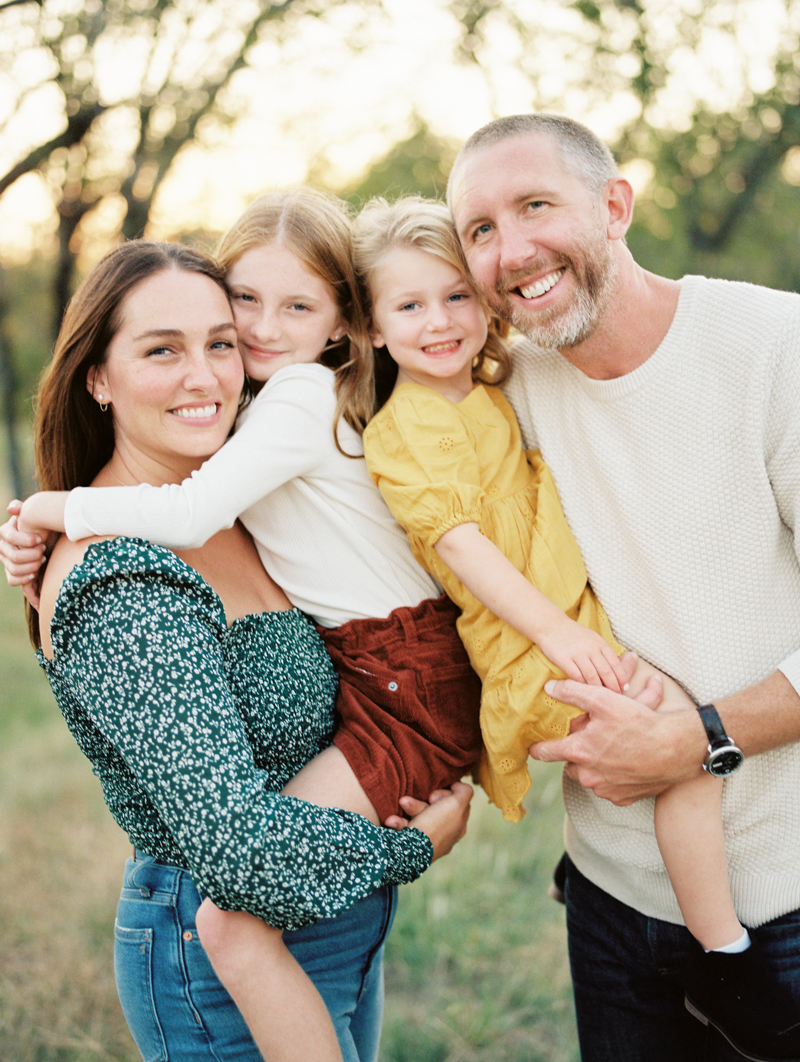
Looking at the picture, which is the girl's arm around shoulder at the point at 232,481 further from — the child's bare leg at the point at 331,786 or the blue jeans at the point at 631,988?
the blue jeans at the point at 631,988

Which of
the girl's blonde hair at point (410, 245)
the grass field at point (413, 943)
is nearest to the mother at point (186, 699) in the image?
the girl's blonde hair at point (410, 245)

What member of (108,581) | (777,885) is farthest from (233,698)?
(777,885)

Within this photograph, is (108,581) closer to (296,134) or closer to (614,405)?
(614,405)

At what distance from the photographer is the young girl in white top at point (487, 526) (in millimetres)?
2023

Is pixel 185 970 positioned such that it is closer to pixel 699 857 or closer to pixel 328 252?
pixel 699 857

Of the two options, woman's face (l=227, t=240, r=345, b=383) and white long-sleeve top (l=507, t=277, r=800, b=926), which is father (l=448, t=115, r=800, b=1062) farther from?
woman's face (l=227, t=240, r=345, b=383)

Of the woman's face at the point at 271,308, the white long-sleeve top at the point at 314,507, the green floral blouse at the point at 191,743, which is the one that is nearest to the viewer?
the green floral blouse at the point at 191,743

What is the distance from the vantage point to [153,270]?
6.86 feet

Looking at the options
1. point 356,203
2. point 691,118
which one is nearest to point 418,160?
point 691,118

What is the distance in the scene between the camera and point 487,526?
7.32ft

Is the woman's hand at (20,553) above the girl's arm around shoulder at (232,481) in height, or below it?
below

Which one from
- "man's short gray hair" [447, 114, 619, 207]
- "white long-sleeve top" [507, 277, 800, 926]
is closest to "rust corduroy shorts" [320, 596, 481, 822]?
"white long-sleeve top" [507, 277, 800, 926]

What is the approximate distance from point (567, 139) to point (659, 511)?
93 centimetres

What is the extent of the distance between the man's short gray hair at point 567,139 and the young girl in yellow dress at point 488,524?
0.92ft
